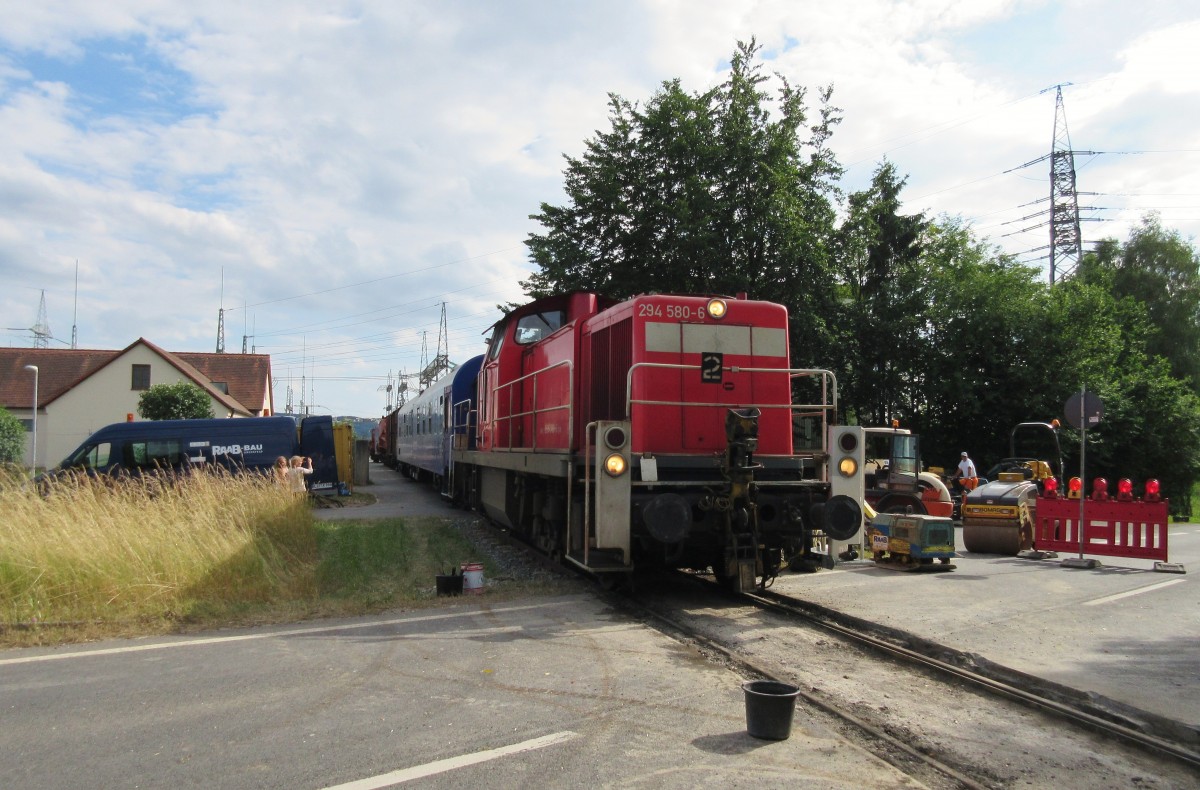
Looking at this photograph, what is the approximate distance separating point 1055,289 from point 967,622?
2652 centimetres

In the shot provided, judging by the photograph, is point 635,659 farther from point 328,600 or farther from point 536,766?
point 328,600

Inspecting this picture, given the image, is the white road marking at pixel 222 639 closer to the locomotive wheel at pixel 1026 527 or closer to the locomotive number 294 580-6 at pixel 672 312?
the locomotive number 294 580-6 at pixel 672 312

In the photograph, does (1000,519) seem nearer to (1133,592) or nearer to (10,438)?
(1133,592)

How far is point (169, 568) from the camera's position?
853cm

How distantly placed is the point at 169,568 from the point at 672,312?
232 inches

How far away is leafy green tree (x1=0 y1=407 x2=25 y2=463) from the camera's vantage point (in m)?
28.3

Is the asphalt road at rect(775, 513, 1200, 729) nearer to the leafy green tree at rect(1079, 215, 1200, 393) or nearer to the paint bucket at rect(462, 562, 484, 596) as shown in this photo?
the paint bucket at rect(462, 562, 484, 596)

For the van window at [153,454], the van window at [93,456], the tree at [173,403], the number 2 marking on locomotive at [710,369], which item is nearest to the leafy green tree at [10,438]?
the tree at [173,403]

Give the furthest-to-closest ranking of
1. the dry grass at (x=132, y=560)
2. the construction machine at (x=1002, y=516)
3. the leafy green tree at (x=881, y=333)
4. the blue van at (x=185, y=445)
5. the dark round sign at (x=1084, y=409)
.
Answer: the leafy green tree at (x=881, y=333) < the blue van at (x=185, y=445) < the construction machine at (x=1002, y=516) < the dark round sign at (x=1084, y=409) < the dry grass at (x=132, y=560)

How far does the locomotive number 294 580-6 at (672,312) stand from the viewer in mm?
8125

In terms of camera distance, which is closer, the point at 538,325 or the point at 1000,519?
the point at 538,325

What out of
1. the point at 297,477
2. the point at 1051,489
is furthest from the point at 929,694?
the point at 297,477

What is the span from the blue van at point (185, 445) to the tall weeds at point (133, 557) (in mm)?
8036

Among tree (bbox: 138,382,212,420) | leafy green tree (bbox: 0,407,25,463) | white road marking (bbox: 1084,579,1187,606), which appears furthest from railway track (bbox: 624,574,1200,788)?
tree (bbox: 138,382,212,420)
